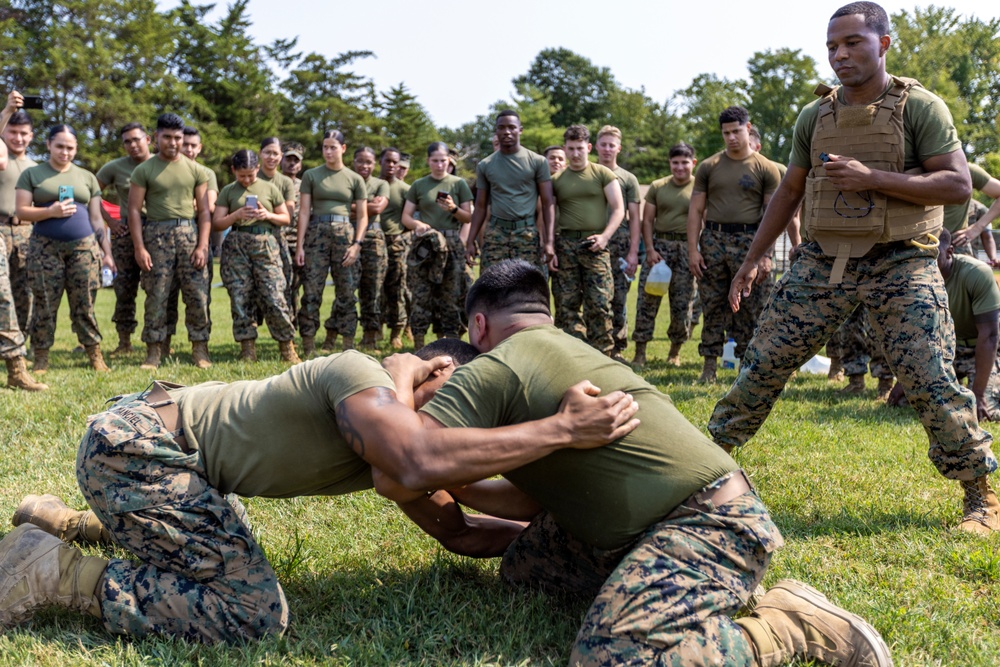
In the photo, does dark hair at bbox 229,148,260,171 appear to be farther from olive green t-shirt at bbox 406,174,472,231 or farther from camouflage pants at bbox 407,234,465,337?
camouflage pants at bbox 407,234,465,337

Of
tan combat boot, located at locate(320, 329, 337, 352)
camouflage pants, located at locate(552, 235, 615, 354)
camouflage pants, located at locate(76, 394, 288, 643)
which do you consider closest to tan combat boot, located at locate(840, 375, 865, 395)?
camouflage pants, located at locate(552, 235, 615, 354)

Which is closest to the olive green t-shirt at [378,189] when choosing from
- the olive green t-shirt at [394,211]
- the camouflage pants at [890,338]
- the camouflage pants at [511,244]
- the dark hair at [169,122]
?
Answer: the olive green t-shirt at [394,211]

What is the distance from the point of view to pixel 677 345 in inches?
385

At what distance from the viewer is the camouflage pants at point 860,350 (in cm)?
758

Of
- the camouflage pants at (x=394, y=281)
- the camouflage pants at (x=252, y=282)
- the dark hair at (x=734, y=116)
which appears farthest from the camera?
the camouflage pants at (x=394, y=281)

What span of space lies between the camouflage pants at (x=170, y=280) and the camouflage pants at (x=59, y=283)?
0.57 m

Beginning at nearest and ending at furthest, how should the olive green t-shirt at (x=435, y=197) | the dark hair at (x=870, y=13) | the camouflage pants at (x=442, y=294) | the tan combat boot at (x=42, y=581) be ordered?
the tan combat boot at (x=42, y=581) → the dark hair at (x=870, y=13) → the camouflage pants at (x=442, y=294) → the olive green t-shirt at (x=435, y=197)

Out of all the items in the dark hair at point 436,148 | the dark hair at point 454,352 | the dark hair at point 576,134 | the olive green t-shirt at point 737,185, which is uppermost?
the dark hair at point 576,134

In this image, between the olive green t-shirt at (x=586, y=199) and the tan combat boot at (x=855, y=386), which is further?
the olive green t-shirt at (x=586, y=199)

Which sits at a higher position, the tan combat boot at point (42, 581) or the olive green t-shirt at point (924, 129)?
the olive green t-shirt at point (924, 129)

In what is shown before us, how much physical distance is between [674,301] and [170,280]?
562 centimetres

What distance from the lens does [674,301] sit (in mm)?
10133

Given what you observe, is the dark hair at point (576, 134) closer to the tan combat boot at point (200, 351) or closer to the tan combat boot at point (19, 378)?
the tan combat boot at point (200, 351)

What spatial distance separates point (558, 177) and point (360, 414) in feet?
23.6
